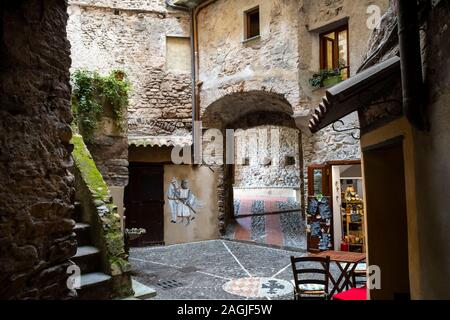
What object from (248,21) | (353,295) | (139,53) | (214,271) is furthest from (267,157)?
(353,295)

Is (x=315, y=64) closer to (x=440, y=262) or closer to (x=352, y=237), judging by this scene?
(x=352, y=237)

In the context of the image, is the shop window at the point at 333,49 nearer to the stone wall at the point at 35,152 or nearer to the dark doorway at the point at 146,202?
the dark doorway at the point at 146,202

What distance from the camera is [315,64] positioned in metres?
9.07

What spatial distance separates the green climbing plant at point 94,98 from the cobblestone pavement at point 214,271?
3.04 metres

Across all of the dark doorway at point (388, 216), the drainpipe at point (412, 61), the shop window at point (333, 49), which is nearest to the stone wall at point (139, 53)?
the shop window at point (333, 49)

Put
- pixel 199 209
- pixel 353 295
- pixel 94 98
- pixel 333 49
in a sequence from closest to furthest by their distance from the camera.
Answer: pixel 353 295 < pixel 94 98 < pixel 333 49 < pixel 199 209

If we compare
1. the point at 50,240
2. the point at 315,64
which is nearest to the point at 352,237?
the point at 315,64

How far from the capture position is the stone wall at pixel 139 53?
10633 mm

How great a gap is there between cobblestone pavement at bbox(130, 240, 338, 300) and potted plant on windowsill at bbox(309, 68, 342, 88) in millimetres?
4174

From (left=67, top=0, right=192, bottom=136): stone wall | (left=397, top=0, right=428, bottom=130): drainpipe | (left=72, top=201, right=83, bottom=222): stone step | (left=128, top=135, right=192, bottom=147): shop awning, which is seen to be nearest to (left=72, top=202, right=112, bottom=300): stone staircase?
(left=72, top=201, right=83, bottom=222): stone step

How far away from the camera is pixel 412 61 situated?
246 cm

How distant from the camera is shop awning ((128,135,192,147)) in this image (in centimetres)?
973

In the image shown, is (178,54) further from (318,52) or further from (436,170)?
(436,170)

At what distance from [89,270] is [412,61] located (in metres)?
3.95
